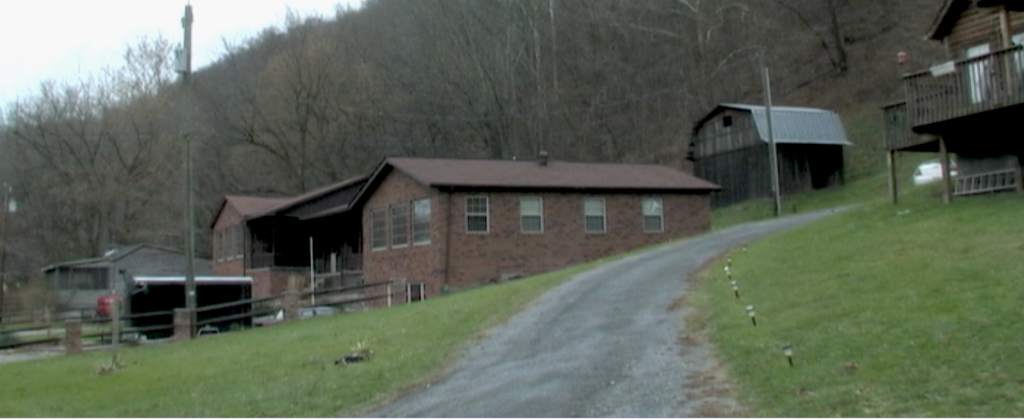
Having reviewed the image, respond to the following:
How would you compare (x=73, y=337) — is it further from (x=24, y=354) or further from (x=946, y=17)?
(x=946, y=17)

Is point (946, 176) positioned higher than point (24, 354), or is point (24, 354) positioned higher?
point (946, 176)

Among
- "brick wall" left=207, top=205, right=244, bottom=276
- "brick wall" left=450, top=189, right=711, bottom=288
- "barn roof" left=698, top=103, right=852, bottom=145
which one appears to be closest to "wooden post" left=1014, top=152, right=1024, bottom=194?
"brick wall" left=450, top=189, right=711, bottom=288

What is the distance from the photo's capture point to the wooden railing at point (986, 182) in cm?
2520

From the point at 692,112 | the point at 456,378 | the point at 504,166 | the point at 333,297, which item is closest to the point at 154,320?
the point at 333,297

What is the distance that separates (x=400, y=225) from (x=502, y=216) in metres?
3.77

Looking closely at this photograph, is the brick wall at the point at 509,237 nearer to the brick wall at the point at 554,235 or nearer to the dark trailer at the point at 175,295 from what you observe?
the brick wall at the point at 554,235

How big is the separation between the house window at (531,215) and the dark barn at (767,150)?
53.3 ft

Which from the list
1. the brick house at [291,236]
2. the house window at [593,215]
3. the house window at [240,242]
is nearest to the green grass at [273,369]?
the house window at [593,215]

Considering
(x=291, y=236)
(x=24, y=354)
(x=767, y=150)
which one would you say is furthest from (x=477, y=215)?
(x=767, y=150)

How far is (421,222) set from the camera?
35875 millimetres

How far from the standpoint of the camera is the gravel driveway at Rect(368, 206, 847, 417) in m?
11.7

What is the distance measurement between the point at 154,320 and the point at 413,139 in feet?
90.3

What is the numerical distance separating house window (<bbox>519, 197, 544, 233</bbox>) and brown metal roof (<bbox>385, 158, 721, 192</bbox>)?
1.76 feet

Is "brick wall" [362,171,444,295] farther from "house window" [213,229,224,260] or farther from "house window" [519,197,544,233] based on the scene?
"house window" [213,229,224,260]
